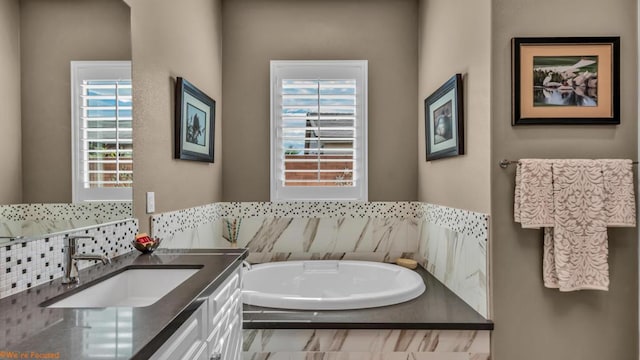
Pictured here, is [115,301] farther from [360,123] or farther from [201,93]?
[360,123]

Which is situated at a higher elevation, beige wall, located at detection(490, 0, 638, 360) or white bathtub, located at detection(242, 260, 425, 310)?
beige wall, located at detection(490, 0, 638, 360)

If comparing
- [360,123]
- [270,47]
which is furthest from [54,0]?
[360,123]

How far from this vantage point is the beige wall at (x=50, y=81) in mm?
1230

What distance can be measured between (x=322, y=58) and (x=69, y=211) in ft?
7.55

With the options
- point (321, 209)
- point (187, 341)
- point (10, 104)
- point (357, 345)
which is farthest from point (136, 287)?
point (321, 209)

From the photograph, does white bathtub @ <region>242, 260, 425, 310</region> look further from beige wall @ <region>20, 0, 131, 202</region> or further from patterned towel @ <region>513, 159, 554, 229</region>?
beige wall @ <region>20, 0, 131, 202</region>

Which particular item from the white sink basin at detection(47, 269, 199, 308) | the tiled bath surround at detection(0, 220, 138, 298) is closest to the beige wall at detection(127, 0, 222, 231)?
the tiled bath surround at detection(0, 220, 138, 298)

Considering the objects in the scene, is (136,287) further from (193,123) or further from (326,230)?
(326,230)

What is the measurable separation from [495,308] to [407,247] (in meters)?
1.27

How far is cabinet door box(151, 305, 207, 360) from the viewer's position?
96 centimetres

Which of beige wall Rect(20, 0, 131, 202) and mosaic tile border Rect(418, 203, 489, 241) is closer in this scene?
beige wall Rect(20, 0, 131, 202)

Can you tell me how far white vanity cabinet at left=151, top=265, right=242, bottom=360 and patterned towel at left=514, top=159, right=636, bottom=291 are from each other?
1.40 metres

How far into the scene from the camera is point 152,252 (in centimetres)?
181

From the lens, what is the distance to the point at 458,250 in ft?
7.67
